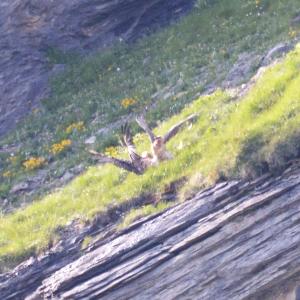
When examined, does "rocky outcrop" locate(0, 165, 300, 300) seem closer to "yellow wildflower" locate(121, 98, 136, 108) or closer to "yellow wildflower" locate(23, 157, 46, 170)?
"yellow wildflower" locate(23, 157, 46, 170)

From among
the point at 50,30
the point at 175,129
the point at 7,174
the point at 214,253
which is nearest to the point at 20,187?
the point at 7,174

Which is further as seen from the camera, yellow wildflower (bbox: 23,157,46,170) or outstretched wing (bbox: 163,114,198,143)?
yellow wildflower (bbox: 23,157,46,170)

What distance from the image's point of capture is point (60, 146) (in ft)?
66.5

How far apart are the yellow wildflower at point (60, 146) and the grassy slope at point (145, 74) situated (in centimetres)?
16

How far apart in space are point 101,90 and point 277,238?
1071 centimetres

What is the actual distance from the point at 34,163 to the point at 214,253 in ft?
26.5

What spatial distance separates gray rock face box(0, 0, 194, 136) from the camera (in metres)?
24.8

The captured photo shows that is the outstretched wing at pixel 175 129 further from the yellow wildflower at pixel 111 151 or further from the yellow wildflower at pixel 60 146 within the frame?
the yellow wildflower at pixel 60 146

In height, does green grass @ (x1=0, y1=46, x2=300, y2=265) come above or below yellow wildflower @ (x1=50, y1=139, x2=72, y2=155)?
below

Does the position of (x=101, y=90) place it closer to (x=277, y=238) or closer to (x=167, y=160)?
(x=167, y=160)

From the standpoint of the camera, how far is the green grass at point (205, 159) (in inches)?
536

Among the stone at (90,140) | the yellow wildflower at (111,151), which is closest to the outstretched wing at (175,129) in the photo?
the yellow wildflower at (111,151)

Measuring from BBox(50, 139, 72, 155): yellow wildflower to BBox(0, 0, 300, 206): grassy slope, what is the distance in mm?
160

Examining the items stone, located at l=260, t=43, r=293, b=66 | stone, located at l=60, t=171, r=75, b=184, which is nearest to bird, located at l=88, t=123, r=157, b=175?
stone, located at l=60, t=171, r=75, b=184
